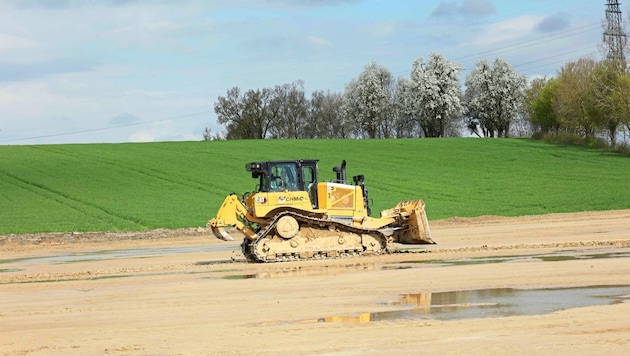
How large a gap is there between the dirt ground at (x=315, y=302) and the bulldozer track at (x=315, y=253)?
56cm

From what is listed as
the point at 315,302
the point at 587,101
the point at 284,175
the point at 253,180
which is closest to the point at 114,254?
the point at 284,175

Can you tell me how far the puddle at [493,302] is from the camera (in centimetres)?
1502

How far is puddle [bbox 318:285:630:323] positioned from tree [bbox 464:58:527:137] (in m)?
121

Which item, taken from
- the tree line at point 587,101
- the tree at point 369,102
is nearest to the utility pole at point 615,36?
the tree line at point 587,101

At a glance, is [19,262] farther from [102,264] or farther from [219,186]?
[219,186]

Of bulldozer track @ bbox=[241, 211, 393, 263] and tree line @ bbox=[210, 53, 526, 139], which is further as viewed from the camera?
tree line @ bbox=[210, 53, 526, 139]

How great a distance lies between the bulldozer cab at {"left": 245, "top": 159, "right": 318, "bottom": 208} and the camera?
91.6ft

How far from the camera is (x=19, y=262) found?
33688mm

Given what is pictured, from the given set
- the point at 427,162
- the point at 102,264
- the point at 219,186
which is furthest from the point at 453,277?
the point at 427,162

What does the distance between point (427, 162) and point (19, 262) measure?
1780 inches

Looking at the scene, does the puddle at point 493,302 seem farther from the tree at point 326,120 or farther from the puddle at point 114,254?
the tree at point 326,120

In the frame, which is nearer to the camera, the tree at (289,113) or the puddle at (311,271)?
the puddle at (311,271)

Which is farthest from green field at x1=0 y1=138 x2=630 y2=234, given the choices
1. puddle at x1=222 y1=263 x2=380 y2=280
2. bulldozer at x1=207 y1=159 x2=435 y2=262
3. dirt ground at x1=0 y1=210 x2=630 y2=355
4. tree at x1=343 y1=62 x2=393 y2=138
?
tree at x1=343 y1=62 x2=393 y2=138

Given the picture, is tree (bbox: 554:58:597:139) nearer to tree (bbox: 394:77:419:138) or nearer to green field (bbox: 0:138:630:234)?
green field (bbox: 0:138:630:234)
